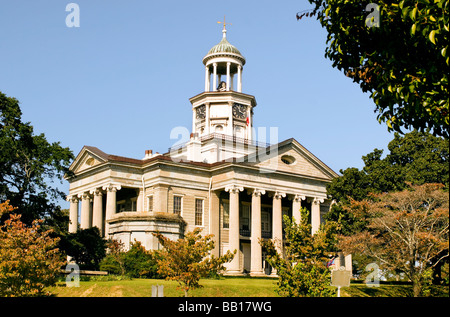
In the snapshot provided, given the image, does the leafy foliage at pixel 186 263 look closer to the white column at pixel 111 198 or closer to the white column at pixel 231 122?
the white column at pixel 111 198

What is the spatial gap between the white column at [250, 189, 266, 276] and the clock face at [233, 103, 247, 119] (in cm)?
1520

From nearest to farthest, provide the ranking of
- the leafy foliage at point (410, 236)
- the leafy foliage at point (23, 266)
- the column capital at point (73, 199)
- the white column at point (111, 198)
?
the leafy foliage at point (23, 266)
the leafy foliage at point (410, 236)
the white column at point (111, 198)
the column capital at point (73, 199)

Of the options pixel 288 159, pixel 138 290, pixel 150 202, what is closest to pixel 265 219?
pixel 288 159

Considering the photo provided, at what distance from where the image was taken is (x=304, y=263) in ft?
103

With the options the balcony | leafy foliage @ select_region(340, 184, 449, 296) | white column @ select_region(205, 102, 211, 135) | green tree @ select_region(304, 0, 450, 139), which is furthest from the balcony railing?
green tree @ select_region(304, 0, 450, 139)

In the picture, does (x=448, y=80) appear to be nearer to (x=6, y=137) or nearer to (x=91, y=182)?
(x=6, y=137)

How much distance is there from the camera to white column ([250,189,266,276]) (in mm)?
56906

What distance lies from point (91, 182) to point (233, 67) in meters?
24.2

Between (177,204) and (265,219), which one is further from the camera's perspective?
(265,219)

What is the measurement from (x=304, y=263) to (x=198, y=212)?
27332 mm

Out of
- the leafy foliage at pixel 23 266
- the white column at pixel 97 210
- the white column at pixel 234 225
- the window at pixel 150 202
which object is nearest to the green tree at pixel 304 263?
the leafy foliage at pixel 23 266

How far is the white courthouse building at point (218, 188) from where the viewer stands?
56375 mm

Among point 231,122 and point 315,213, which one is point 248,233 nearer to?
point 315,213
